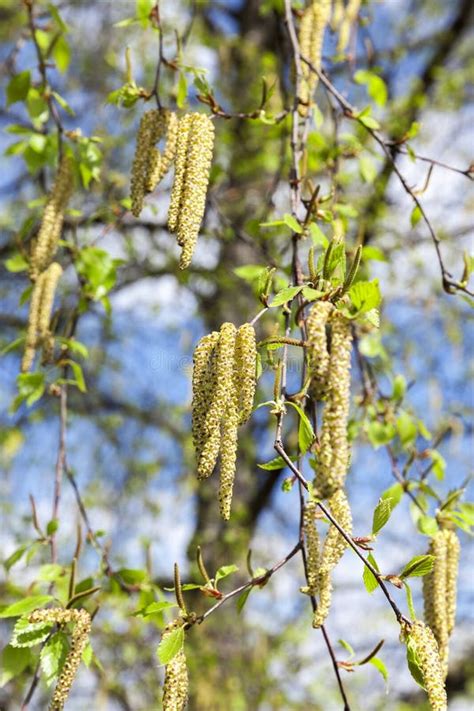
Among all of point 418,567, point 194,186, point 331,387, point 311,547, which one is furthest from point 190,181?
point 418,567

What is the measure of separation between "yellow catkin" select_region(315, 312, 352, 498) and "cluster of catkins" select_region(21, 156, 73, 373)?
1.16 meters

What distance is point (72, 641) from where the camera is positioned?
1.42m

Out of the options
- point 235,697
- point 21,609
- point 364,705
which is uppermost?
point 364,705

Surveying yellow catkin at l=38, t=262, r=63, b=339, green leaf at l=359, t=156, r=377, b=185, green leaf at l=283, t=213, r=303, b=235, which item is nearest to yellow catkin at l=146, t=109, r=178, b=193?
green leaf at l=283, t=213, r=303, b=235

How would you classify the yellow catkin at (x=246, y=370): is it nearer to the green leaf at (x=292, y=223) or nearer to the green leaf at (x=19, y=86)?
the green leaf at (x=292, y=223)

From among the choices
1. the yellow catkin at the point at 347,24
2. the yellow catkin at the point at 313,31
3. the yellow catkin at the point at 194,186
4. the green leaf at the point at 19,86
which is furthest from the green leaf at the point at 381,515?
the yellow catkin at the point at 347,24

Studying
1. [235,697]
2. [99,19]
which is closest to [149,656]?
[235,697]

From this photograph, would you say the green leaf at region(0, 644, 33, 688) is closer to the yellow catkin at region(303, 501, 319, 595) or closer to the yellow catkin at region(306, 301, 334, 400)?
the yellow catkin at region(303, 501, 319, 595)

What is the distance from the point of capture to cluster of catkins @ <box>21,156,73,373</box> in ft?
6.61

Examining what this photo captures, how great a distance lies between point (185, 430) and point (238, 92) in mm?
2775

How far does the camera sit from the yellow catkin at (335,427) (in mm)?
985

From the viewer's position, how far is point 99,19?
19.9 ft

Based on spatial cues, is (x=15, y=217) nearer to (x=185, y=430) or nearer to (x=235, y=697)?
(x=185, y=430)

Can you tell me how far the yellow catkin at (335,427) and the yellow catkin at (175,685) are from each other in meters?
0.48
